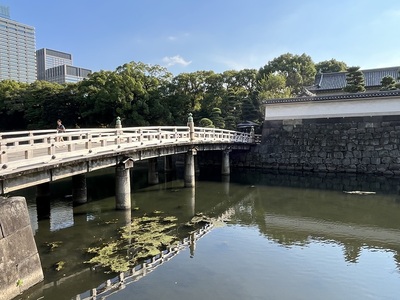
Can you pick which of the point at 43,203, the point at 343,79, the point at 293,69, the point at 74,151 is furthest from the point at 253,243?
the point at 293,69

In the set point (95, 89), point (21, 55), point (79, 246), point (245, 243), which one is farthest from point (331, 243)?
point (21, 55)

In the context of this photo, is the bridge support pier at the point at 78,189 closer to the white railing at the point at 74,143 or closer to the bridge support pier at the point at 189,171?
the white railing at the point at 74,143

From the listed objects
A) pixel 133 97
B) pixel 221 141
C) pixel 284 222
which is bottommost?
pixel 284 222

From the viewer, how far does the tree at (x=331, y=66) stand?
48219 mm

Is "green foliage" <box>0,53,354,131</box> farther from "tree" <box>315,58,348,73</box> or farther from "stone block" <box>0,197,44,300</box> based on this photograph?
"stone block" <box>0,197,44,300</box>

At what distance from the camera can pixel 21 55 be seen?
79188 millimetres

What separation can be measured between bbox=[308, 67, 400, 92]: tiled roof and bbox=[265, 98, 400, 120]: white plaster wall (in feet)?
31.5

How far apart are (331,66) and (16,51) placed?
70.6 m

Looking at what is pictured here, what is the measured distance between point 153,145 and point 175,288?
9343 millimetres

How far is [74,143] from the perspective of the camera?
35.9ft

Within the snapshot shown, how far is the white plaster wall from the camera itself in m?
25.7

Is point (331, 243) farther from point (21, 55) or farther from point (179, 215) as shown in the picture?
point (21, 55)

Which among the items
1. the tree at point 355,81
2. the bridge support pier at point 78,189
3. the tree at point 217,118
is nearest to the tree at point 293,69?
the tree at point 217,118

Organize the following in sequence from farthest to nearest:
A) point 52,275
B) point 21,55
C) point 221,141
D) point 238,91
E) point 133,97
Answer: point 21,55 → point 238,91 → point 133,97 → point 221,141 → point 52,275
